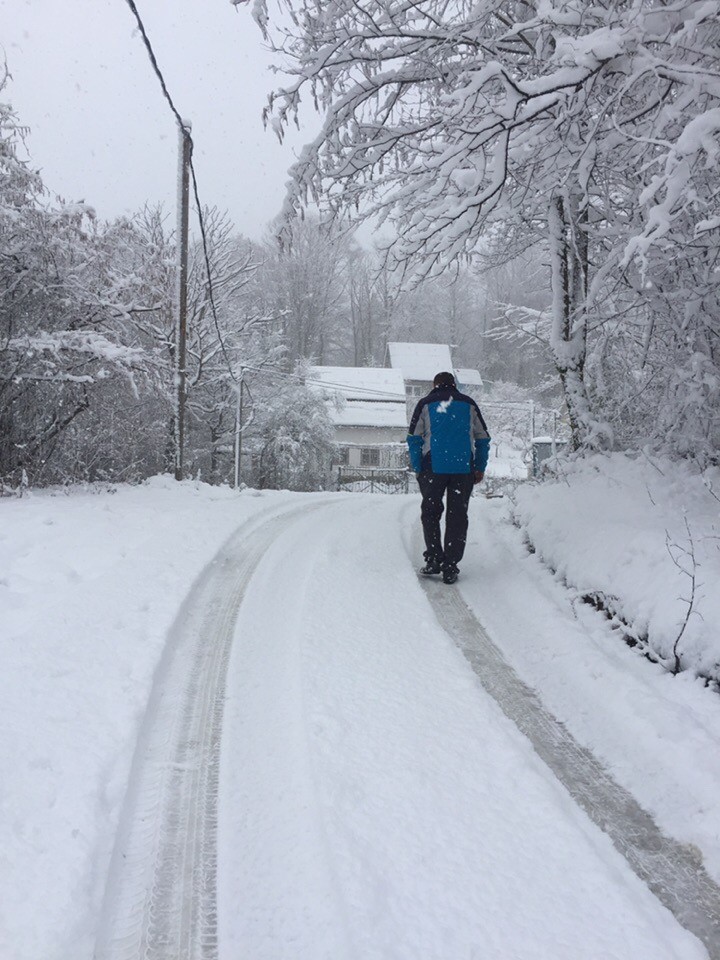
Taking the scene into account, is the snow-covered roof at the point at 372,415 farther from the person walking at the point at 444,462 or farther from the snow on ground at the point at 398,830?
the snow on ground at the point at 398,830

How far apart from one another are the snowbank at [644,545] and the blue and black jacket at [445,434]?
3.43ft

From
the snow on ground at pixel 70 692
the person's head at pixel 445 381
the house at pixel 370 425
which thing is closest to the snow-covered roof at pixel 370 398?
the house at pixel 370 425

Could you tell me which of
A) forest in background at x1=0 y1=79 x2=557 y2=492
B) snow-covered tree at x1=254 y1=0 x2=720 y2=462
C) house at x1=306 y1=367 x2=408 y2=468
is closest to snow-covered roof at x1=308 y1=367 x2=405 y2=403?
house at x1=306 y1=367 x2=408 y2=468

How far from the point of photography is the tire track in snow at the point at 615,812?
1.98 m

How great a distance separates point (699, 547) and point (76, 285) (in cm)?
978

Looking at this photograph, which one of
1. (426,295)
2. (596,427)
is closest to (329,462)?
(596,427)

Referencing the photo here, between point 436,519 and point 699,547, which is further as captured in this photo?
point 436,519

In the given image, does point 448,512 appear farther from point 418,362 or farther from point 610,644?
point 418,362

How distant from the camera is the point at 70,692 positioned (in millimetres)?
2986

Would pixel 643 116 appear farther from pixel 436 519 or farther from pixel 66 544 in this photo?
pixel 66 544

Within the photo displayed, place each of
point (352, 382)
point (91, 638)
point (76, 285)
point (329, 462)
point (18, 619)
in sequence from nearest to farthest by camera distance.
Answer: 1. point (91, 638)
2. point (18, 619)
3. point (76, 285)
4. point (329, 462)
5. point (352, 382)

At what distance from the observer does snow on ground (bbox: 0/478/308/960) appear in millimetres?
1818

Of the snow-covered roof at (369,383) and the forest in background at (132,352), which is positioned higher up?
the snow-covered roof at (369,383)

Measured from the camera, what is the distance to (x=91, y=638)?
363 cm
